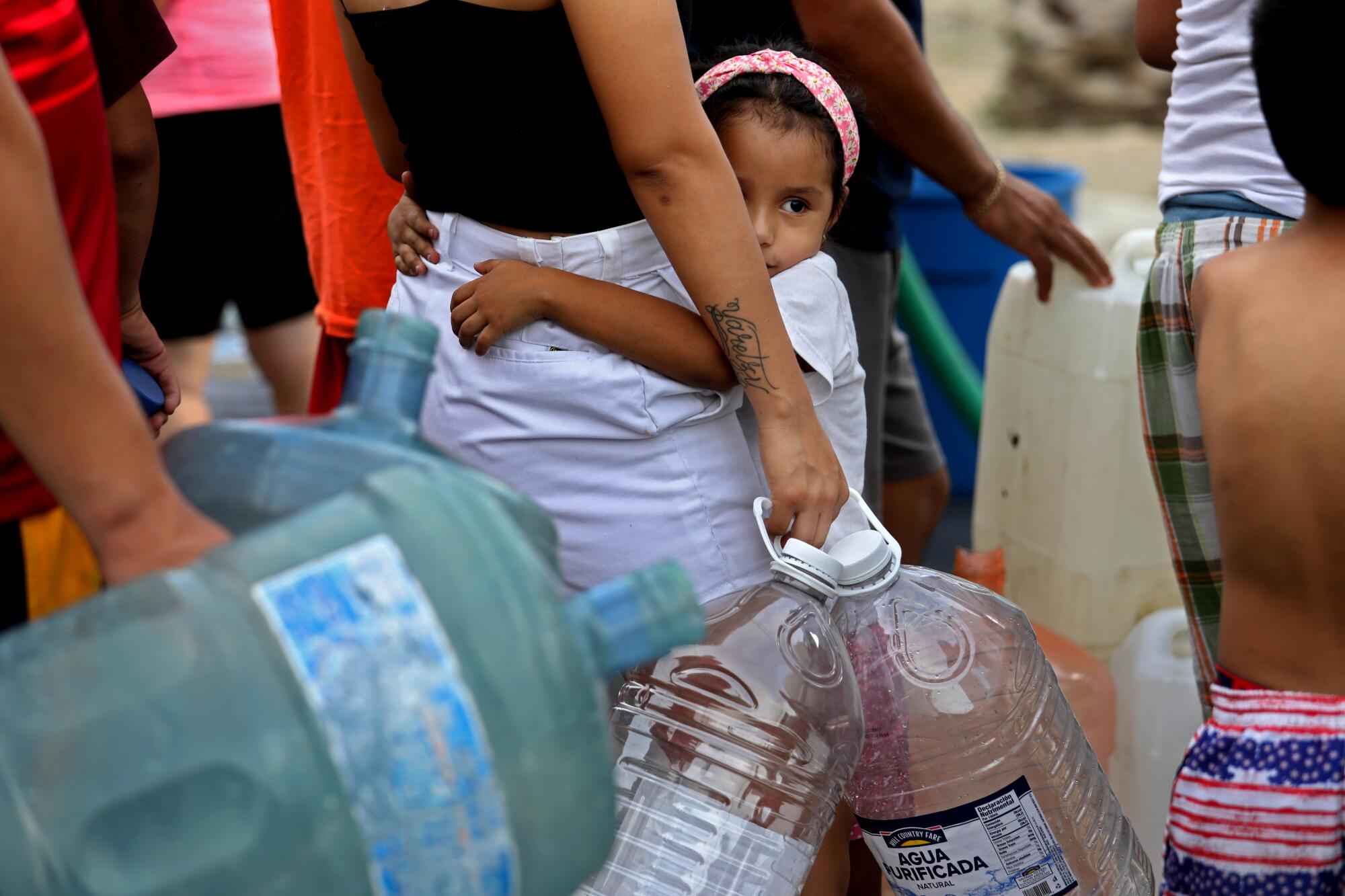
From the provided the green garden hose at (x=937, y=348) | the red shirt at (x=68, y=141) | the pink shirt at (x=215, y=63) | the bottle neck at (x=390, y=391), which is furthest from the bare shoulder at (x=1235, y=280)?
the pink shirt at (x=215, y=63)

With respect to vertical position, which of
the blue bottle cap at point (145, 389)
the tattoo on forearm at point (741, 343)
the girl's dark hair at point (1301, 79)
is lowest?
the blue bottle cap at point (145, 389)

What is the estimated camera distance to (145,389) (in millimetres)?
1447

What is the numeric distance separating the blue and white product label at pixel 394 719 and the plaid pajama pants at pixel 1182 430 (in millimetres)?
1243

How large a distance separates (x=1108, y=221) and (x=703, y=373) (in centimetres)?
616

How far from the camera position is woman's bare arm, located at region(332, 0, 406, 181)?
5.42 ft

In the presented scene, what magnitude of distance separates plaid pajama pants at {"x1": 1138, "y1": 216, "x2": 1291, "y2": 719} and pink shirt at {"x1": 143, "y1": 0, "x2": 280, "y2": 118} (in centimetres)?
207

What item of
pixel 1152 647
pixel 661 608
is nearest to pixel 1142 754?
pixel 1152 647

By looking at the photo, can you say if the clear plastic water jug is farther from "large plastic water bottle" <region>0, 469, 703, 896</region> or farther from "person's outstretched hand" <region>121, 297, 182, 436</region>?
"large plastic water bottle" <region>0, 469, 703, 896</region>

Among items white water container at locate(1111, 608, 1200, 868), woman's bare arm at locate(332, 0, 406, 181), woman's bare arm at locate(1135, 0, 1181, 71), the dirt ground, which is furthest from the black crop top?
the dirt ground

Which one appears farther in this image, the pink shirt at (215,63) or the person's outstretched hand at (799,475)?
the pink shirt at (215,63)

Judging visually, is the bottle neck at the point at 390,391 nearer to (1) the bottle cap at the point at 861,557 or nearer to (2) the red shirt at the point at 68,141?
(2) the red shirt at the point at 68,141

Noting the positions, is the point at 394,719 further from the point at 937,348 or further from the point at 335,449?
the point at 937,348

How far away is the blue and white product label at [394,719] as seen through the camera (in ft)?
2.77

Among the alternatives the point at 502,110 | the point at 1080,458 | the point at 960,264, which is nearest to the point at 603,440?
the point at 502,110
